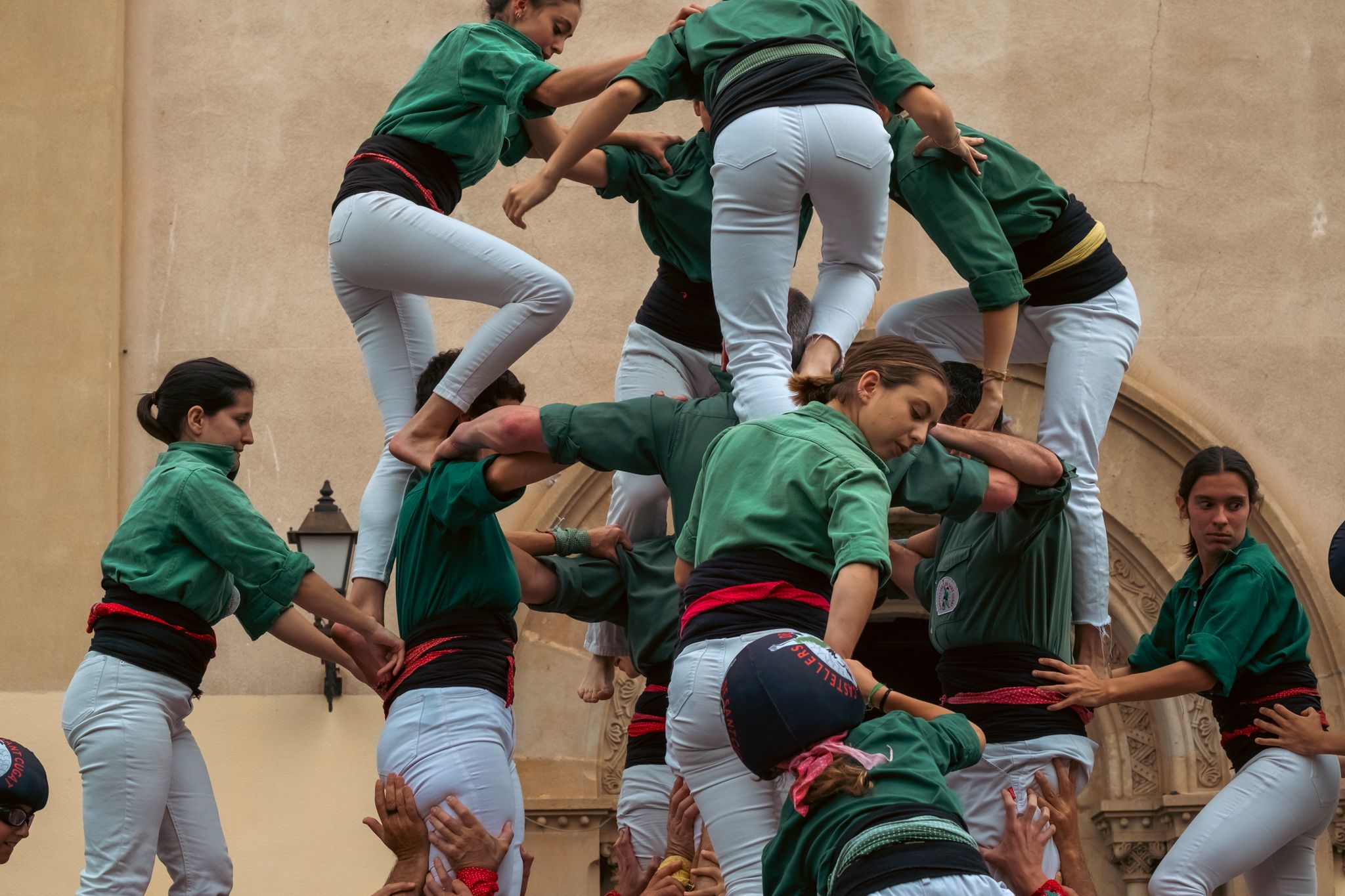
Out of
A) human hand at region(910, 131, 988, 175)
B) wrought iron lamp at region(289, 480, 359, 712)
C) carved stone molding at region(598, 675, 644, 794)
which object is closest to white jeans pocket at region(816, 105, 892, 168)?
human hand at region(910, 131, 988, 175)

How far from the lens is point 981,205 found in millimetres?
4535

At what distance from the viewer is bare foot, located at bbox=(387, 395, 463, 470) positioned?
14.6 feet

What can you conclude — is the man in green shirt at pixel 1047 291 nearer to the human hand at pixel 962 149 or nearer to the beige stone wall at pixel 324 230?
the human hand at pixel 962 149

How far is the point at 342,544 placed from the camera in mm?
6938

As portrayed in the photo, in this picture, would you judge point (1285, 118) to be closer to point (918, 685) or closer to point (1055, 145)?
point (1055, 145)

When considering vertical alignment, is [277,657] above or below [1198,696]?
above

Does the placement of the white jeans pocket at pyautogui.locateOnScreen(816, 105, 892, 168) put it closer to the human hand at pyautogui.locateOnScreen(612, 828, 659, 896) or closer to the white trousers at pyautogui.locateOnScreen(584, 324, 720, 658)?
the white trousers at pyautogui.locateOnScreen(584, 324, 720, 658)

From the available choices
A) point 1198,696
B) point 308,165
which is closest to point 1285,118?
point 1198,696

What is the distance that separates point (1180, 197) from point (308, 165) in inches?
168

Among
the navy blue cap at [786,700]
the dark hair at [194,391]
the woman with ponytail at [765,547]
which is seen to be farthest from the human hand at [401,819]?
the navy blue cap at [786,700]

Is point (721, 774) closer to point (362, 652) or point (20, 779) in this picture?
point (362, 652)

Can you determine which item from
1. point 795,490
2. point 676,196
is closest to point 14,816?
point 795,490

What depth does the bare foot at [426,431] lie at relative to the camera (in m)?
4.45

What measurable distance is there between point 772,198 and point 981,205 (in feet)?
2.12
